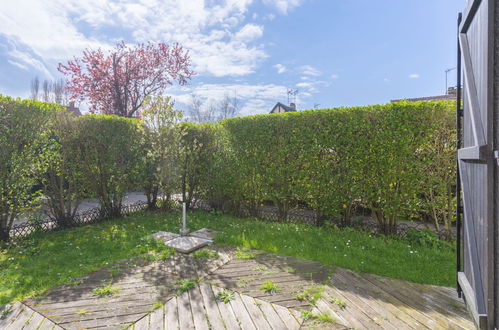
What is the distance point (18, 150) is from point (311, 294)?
5.58 metres

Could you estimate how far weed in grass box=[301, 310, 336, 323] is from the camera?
2.23 meters

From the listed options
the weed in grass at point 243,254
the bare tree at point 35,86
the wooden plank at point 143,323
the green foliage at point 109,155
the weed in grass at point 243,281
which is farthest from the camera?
the bare tree at point 35,86

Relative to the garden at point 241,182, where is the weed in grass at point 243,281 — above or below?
below

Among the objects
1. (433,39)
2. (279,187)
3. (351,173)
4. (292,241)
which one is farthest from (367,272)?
(433,39)

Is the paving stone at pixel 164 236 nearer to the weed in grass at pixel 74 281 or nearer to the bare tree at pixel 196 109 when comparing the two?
the weed in grass at pixel 74 281

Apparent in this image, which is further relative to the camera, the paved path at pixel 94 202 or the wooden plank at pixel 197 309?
the paved path at pixel 94 202

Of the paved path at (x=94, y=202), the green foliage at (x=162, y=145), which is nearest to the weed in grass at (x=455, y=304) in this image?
the green foliage at (x=162, y=145)

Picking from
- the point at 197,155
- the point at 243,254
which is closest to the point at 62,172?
the point at 197,155

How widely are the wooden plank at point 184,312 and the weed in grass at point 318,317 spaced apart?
105cm

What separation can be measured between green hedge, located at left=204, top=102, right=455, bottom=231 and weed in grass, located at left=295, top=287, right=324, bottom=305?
2.74m

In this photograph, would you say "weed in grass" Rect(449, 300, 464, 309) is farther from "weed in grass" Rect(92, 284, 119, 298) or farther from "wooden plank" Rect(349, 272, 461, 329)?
"weed in grass" Rect(92, 284, 119, 298)

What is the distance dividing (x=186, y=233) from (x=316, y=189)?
290 cm

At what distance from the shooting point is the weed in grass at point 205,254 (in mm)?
3816

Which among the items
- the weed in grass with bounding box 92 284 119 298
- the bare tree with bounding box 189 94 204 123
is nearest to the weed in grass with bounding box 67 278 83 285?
the weed in grass with bounding box 92 284 119 298
